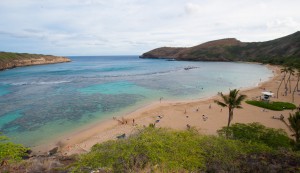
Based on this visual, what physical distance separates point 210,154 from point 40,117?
30.2 meters

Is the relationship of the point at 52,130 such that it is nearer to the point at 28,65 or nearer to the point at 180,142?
the point at 180,142

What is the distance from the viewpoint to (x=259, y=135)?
18.5m

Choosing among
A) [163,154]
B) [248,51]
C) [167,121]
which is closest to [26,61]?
[167,121]

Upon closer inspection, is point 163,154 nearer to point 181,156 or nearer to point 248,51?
point 181,156

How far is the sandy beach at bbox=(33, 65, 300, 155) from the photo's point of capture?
25250 mm

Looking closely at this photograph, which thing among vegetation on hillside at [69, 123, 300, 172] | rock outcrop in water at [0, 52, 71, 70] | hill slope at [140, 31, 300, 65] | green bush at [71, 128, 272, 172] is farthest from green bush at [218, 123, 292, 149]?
rock outcrop in water at [0, 52, 71, 70]

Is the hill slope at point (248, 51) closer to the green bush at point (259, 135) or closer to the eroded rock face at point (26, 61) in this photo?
the eroded rock face at point (26, 61)

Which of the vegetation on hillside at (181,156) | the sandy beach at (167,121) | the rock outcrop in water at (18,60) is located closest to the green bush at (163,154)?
the vegetation on hillside at (181,156)

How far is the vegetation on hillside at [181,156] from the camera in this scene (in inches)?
434

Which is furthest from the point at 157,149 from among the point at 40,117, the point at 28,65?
the point at 28,65

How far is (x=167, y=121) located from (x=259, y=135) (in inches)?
574

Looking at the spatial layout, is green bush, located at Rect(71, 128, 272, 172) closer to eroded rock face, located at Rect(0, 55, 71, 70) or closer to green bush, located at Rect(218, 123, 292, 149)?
green bush, located at Rect(218, 123, 292, 149)

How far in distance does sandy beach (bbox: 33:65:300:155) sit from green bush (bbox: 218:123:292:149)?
21.5 ft

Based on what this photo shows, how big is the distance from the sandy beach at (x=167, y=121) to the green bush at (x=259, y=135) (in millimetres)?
6542
